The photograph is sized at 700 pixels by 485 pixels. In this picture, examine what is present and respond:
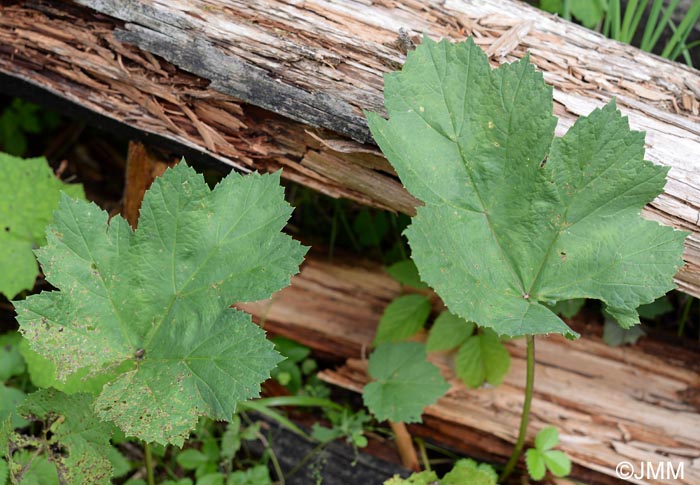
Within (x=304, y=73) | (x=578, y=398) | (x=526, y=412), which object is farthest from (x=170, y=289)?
(x=578, y=398)

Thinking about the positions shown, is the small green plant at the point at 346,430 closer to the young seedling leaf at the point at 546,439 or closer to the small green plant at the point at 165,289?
the young seedling leaf at the point at 546,439

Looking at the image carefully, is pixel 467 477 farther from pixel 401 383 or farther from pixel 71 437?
pixel 71 437

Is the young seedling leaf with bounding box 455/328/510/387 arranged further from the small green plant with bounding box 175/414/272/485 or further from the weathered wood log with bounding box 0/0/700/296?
the small green plant with bounding box 175/414/272/485

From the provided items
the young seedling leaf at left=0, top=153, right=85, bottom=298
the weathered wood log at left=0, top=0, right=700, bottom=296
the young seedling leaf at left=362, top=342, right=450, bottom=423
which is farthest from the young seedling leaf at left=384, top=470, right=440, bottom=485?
the young seedling leaf at left=0, top=153, right=85, bottom=298

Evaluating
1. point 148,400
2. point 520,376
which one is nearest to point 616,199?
point 520,376

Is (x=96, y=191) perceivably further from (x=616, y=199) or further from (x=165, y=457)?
(x=616, y=199)

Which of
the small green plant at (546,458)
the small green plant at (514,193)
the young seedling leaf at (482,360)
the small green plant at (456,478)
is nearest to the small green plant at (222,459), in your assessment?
the small green plant at (456,478)
